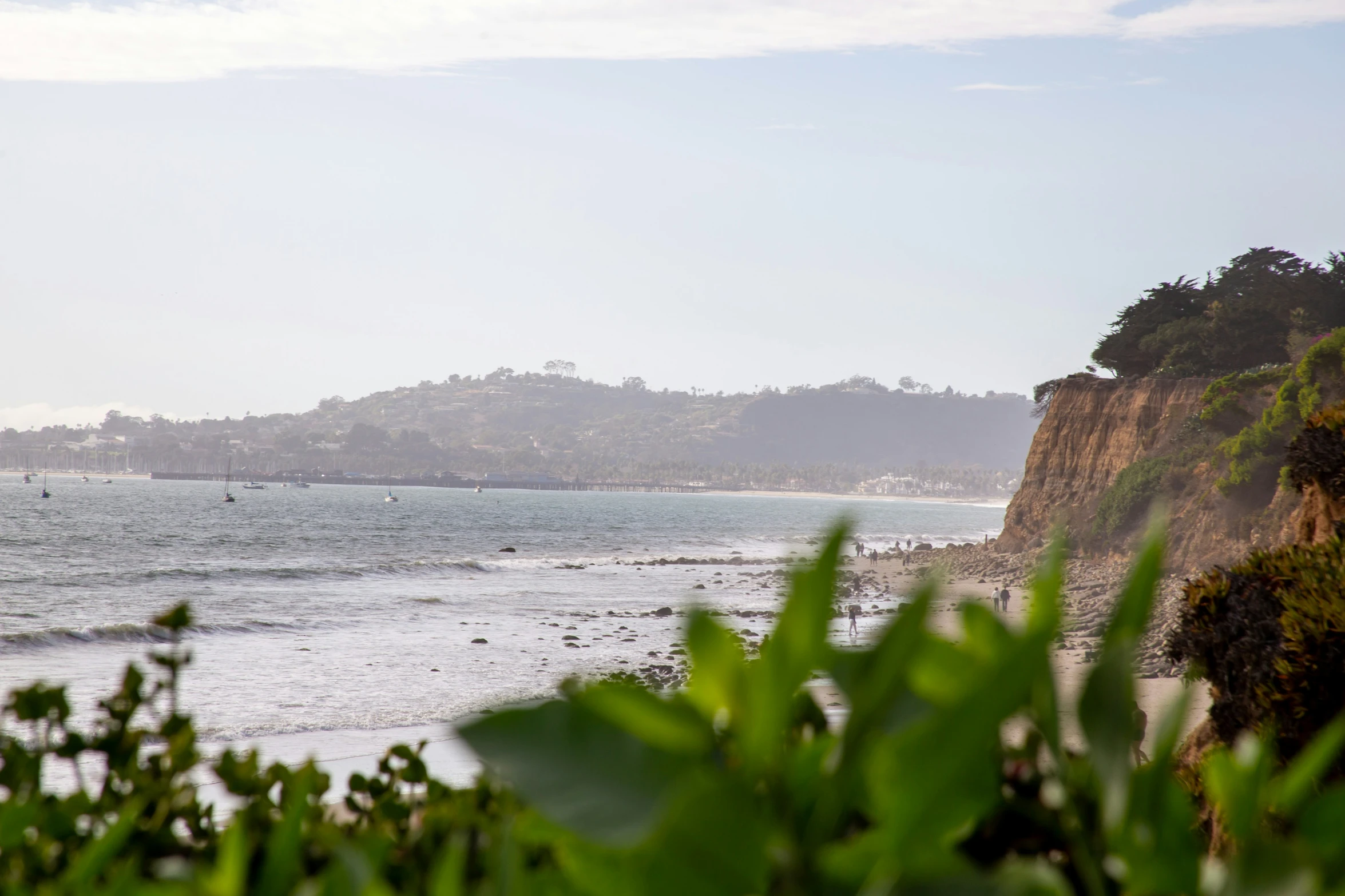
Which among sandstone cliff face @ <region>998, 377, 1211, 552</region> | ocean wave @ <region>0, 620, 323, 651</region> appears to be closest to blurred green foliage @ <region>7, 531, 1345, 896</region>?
ocean wave @ <region>0, 620, 323, 651</region>

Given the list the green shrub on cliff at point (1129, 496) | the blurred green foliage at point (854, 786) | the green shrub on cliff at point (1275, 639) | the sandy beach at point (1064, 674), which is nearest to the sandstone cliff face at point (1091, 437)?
the green shrub on cliff at point (1129, 496)

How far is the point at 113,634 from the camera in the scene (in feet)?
90.6

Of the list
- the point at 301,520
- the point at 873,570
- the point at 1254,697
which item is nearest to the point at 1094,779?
the point at 1254,697

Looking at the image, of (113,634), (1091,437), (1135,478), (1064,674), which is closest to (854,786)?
(1064,674)

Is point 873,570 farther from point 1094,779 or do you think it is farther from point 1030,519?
point 1094,779

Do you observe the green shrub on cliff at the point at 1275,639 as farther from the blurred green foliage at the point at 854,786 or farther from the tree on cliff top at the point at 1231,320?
the tree on cliff top at the point at 1231,320

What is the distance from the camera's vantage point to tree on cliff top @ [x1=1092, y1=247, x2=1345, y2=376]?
109ft

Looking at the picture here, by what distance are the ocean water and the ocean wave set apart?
0.24 ft

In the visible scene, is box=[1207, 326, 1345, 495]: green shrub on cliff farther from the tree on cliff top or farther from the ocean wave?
the ocean wave

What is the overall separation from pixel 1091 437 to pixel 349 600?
91.7 feet

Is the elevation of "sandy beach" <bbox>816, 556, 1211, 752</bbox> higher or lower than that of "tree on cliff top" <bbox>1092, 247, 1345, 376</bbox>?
lower

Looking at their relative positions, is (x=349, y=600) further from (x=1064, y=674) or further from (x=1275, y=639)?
(x=1275, y=639)

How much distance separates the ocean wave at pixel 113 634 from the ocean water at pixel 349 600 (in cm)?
7

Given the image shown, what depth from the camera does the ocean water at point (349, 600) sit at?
20609 millimetres
